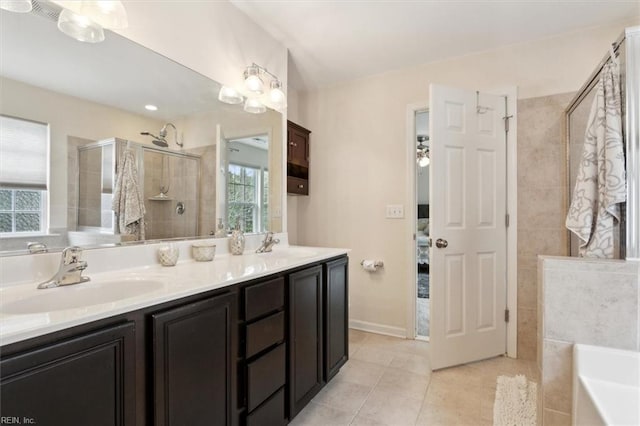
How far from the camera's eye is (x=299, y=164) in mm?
2957

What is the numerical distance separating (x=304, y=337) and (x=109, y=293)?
93 cm

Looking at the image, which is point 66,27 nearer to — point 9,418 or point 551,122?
point 9,418

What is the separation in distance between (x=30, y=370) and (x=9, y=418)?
3.7 inches

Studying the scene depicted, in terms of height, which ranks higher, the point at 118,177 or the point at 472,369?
the point at 118,177

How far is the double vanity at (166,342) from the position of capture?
2.35 feet

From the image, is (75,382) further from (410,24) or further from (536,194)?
(536,194)

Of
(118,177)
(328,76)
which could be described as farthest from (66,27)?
(328,76)

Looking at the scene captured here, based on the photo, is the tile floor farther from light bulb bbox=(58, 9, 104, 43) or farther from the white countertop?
light bulb bbox=(58, 9, 104, 43)

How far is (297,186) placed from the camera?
9.70 feet

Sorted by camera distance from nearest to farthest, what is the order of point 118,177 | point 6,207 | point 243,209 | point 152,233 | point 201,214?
point 6,207, point 118,177, point 152,233, point 201,214, point 243,209

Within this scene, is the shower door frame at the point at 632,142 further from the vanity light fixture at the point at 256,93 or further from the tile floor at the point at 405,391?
the vanity light fixture at the point at 256,93

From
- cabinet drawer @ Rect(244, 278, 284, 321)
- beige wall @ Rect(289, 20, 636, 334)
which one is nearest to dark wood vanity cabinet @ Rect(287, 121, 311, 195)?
beige wall @ Rect(289, 20, 636, 334)

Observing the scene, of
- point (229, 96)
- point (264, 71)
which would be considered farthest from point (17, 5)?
point (264, 71)

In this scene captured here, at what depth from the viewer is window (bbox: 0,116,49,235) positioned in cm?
106
